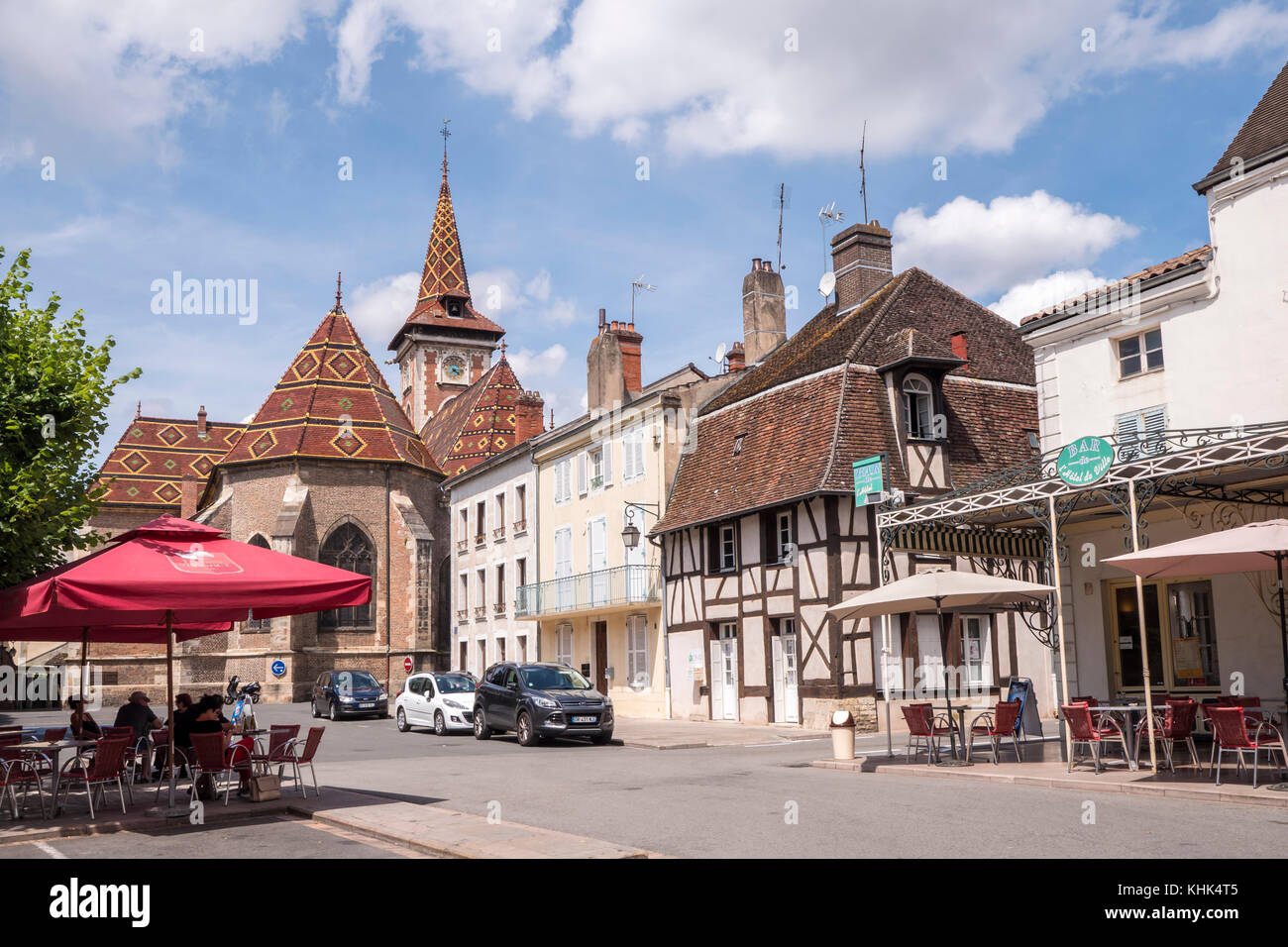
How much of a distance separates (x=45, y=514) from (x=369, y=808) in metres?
5.34

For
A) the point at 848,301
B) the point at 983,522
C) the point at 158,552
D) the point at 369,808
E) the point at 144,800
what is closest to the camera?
the point at 158,552

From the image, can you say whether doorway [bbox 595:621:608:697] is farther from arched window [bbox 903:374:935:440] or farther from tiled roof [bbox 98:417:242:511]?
tiled roof [bbox 98:417:242:511]

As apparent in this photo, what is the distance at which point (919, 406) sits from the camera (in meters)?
24.6

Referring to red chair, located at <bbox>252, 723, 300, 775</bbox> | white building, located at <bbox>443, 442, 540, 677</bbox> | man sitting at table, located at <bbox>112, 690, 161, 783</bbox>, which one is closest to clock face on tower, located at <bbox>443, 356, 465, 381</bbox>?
white building, located at <bbox>443, 442, 540, 677</bbox>

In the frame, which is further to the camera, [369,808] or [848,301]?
[848,301]

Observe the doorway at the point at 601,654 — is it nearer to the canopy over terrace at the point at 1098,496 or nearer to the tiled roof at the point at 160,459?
the canopy over terrace at the point at 1098,496

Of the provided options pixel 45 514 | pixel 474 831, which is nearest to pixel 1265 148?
pixel 474 831

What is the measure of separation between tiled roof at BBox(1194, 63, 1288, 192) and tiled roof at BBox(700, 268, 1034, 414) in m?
8.95

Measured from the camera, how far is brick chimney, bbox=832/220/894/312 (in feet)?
95.4

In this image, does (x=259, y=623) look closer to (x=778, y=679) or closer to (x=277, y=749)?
(x=778, y=679)

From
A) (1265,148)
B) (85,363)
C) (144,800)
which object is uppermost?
(1265,148)
